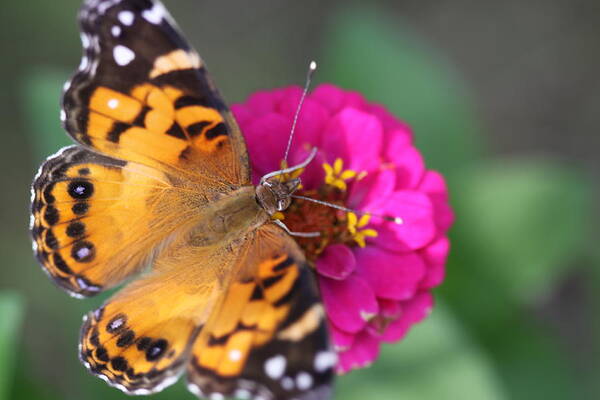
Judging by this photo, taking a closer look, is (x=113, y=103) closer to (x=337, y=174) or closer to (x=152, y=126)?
(x=152, y=126)

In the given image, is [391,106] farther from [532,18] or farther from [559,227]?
[532,18]

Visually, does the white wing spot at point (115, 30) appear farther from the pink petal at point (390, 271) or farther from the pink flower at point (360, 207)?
the pink petal at point (390, 271)

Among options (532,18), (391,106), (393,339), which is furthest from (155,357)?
(532,18)

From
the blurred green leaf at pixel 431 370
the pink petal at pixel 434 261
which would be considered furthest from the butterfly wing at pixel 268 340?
the blurred green leaf at pixel 431 370

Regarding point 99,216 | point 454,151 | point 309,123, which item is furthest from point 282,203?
point 454,151

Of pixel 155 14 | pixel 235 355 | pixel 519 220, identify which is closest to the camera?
pixel 235 355

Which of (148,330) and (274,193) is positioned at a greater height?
(274,193)
